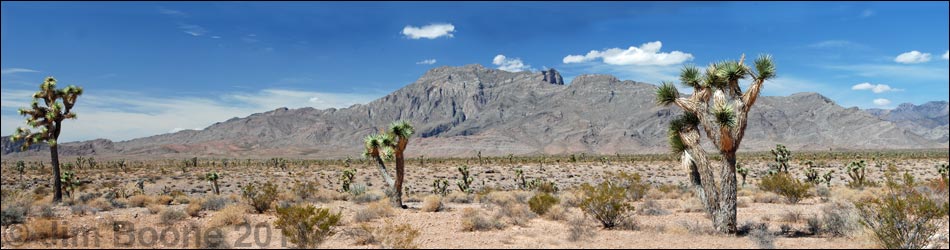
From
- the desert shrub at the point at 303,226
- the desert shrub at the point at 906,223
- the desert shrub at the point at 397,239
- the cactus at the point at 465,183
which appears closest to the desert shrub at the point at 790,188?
the desert shrub at the point at 906,223

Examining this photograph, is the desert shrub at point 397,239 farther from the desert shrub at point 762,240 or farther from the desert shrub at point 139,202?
the desert shrub at point 139,202

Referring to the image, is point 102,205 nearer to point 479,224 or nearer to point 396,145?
point 396,145

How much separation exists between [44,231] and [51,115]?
1212 centimetres

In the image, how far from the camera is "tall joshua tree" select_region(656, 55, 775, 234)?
45.3ft

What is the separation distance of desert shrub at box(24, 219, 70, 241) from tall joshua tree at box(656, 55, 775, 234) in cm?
1615

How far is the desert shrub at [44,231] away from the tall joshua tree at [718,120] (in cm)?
1615

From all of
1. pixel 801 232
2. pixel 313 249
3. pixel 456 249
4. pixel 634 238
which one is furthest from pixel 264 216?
pixel 801 232

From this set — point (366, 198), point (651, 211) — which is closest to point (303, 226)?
point (651, 211)

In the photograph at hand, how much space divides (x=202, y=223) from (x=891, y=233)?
18937 millimetres

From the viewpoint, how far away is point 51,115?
23484mm

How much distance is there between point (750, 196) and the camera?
25.5m

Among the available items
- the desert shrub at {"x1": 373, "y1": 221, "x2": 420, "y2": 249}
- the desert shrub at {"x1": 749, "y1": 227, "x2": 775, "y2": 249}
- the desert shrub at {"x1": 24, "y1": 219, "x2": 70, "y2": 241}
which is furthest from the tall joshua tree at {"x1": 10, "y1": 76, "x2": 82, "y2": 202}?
the desert shrub at {"x1": 749, "y1": 227, "x2": 775, "y2": 249}

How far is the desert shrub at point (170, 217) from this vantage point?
17336mm

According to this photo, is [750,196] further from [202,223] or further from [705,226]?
[202,223]
